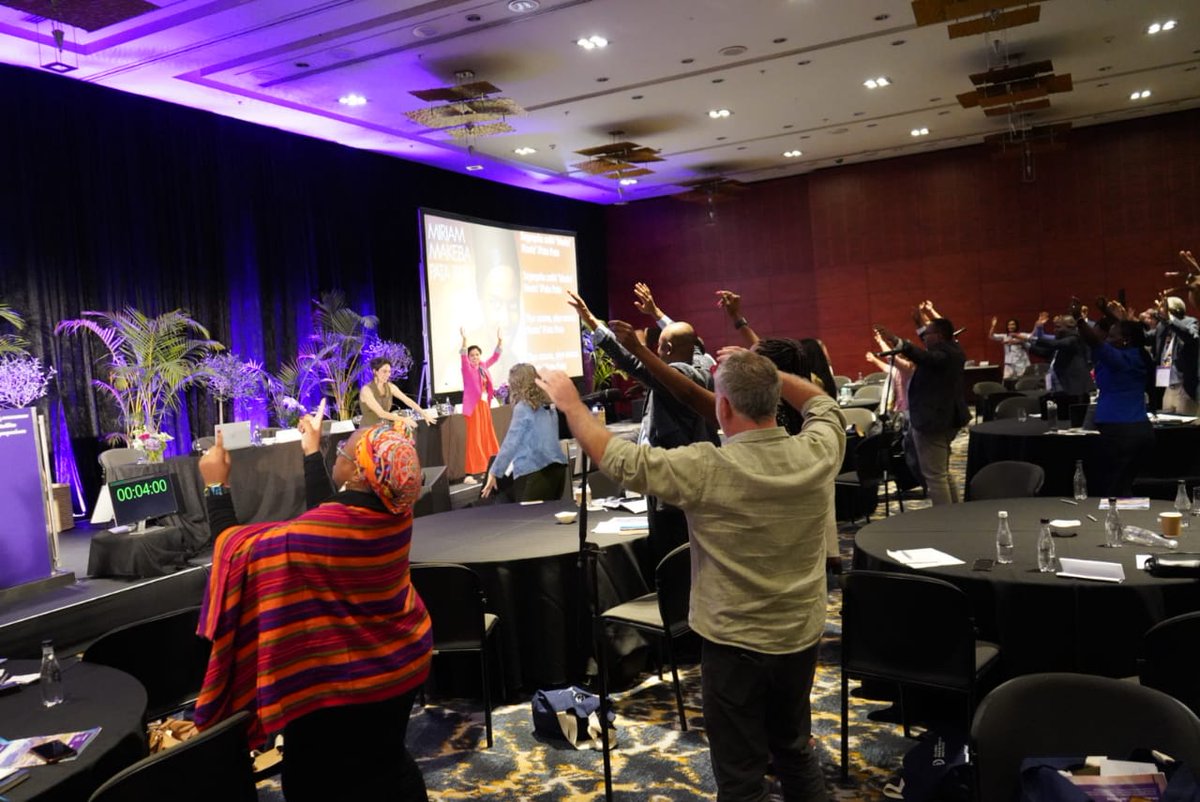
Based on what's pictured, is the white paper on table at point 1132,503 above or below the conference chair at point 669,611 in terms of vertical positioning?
above

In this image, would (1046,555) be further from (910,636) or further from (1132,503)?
(1132,503)

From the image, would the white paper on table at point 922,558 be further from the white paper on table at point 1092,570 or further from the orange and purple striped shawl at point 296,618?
the orange and purple striped shawl at point 296,618

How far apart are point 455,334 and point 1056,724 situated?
1127 centimetres

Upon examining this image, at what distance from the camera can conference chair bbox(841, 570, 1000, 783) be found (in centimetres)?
302

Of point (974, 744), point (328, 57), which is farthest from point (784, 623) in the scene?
point (328, 57)

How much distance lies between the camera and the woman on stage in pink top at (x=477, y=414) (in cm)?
1052

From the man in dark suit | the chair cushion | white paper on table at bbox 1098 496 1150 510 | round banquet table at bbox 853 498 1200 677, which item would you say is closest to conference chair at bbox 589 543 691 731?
the chair cushion

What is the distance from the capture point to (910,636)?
3.13 m

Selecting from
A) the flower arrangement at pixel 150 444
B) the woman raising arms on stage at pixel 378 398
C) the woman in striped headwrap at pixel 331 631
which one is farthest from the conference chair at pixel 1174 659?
the woman raising arms on stage at pixel 378 398

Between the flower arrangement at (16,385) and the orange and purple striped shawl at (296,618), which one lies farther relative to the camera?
the flower arrangement at (16,385)

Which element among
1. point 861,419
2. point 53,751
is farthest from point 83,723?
point 861,419

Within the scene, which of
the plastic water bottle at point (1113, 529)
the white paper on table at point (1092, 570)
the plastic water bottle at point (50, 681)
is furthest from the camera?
the plastic water bottle at point (1113, 529)

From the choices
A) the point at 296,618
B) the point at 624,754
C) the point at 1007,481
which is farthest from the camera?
the point at 1007,481

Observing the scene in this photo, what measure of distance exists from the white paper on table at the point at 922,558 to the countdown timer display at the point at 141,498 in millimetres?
4563
